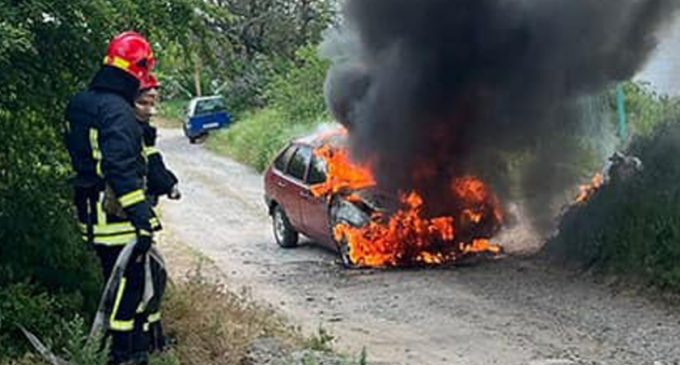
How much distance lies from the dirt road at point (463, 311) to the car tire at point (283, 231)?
158 mm

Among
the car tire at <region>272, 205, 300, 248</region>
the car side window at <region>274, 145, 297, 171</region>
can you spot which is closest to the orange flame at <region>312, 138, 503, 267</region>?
the car side window at <region>274, 145, 297, 171</region>

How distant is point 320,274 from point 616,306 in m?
3.85

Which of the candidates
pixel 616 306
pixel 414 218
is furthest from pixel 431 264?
pixel 616 306

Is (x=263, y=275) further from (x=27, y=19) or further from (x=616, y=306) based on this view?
(x=27, y=19)

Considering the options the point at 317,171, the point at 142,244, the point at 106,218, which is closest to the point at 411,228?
the point at 317,171

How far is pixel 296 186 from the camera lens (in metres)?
15.2

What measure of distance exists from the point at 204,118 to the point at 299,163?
22536 mm

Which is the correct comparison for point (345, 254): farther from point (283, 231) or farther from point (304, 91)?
point (304, 91)

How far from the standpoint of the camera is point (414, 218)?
1368 centimetres

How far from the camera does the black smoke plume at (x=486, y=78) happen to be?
46.4 feet

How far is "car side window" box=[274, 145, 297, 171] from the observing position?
1577cm

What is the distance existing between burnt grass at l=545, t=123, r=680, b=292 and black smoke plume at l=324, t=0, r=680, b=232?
4.57ft

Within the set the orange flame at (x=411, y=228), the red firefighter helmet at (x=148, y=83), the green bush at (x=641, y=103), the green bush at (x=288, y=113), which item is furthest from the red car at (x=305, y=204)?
the green bush at (x=288, y=113)

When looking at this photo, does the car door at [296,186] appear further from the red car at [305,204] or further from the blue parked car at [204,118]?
the blue parked car at [204,118]
